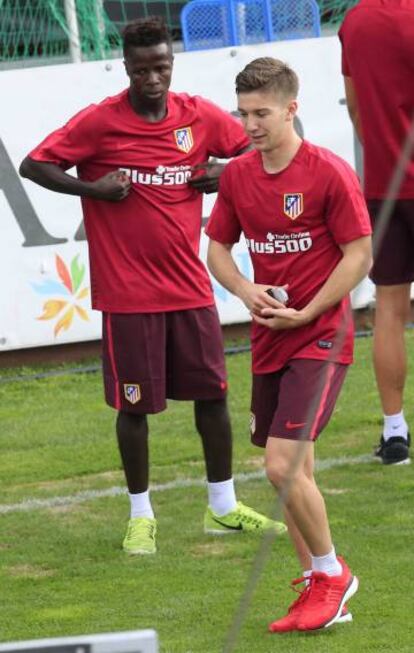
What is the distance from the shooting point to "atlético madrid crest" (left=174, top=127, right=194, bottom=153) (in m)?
6.53

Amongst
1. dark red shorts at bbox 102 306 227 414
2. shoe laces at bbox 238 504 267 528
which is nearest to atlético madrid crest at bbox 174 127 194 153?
dark red shorts at bbox 102 306 227 414

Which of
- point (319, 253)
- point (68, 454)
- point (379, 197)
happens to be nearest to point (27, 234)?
point (68, 454)

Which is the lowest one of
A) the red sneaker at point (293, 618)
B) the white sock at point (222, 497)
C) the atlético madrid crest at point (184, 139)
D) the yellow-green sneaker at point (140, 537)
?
the white sock at point (222, 497)

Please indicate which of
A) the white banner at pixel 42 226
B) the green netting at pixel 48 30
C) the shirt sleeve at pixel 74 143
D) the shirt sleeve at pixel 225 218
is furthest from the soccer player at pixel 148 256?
the green netting at pixel 48 30

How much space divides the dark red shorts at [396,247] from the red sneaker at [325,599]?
221 cm

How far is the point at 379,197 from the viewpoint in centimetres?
721

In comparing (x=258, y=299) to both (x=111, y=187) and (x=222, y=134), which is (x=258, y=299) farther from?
(x=222, y=134)

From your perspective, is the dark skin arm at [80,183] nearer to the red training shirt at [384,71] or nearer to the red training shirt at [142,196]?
the red training shirt at [142,196]

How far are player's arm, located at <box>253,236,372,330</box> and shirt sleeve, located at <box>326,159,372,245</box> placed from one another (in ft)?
0.10

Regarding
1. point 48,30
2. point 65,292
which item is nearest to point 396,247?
point 65,292

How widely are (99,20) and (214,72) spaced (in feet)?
3.11

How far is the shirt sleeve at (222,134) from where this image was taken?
21.7ft

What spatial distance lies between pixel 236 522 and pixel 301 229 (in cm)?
167

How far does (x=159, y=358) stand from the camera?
6.54 meters
